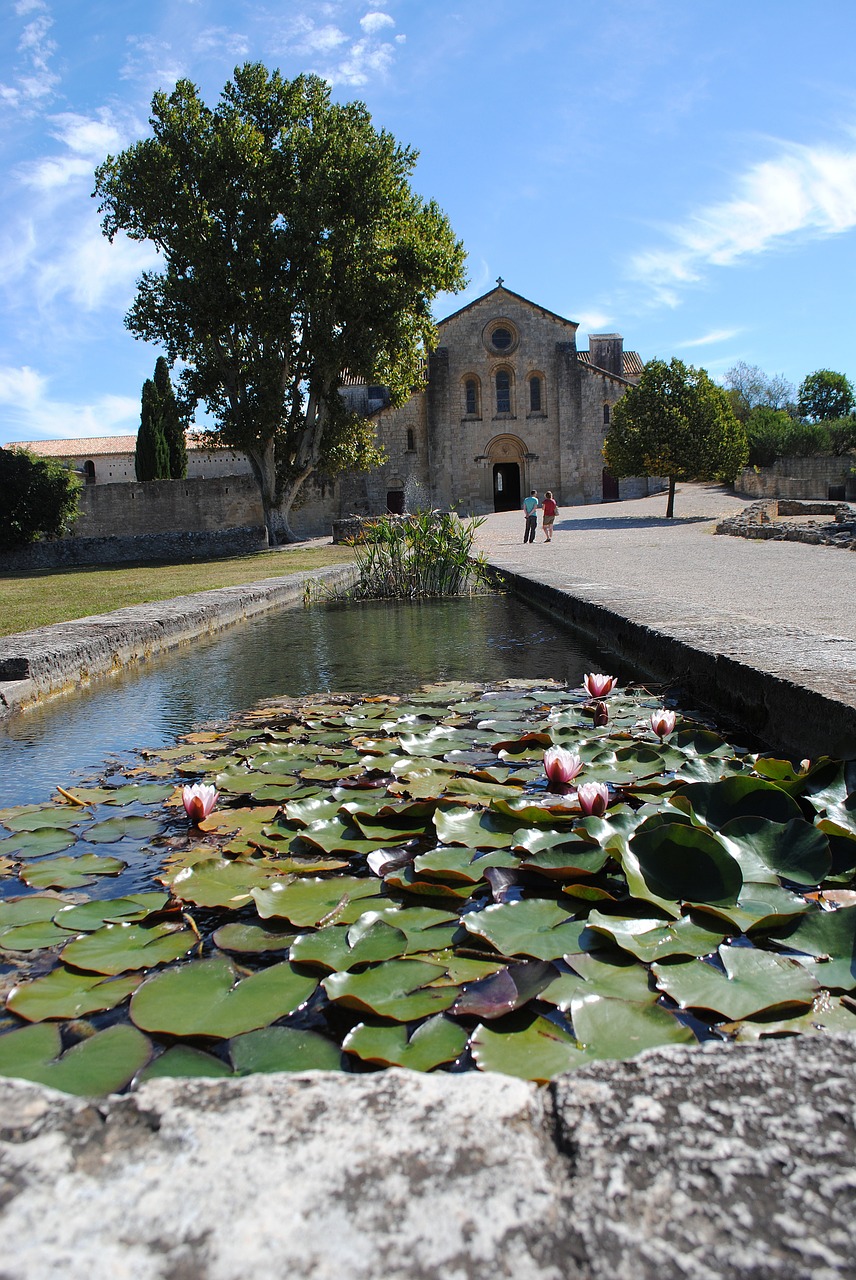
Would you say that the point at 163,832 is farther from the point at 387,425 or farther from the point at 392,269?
the point at 387,425

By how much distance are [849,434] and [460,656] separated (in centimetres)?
5851

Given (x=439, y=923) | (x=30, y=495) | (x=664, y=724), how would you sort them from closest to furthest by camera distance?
(x=439, y=923), (x=664, y=724), (x=30, y=495)

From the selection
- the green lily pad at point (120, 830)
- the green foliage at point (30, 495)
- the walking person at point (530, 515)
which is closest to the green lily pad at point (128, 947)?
the green lily pad at point (120, 830)

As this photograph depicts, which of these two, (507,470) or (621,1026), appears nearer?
(621,1026)

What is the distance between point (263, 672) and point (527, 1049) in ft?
13.0

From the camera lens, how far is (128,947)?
161cm

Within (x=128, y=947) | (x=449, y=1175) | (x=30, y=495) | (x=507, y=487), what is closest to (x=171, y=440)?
(x=507, y=487)

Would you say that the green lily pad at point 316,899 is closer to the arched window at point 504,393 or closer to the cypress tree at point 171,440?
the arched window at point 504,393

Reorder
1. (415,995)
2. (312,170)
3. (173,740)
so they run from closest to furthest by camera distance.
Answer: (415,995), (173,740), (312,170)

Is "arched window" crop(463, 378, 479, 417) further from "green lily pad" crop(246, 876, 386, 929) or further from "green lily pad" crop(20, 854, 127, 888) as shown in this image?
"green lily pad" crop(246, 876, 386, 929)

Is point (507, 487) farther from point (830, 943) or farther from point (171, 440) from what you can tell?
point (830, 943)

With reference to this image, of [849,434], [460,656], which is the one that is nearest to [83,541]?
[460,656]

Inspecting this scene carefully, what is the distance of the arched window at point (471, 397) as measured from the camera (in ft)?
134

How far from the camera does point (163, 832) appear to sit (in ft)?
7.52
